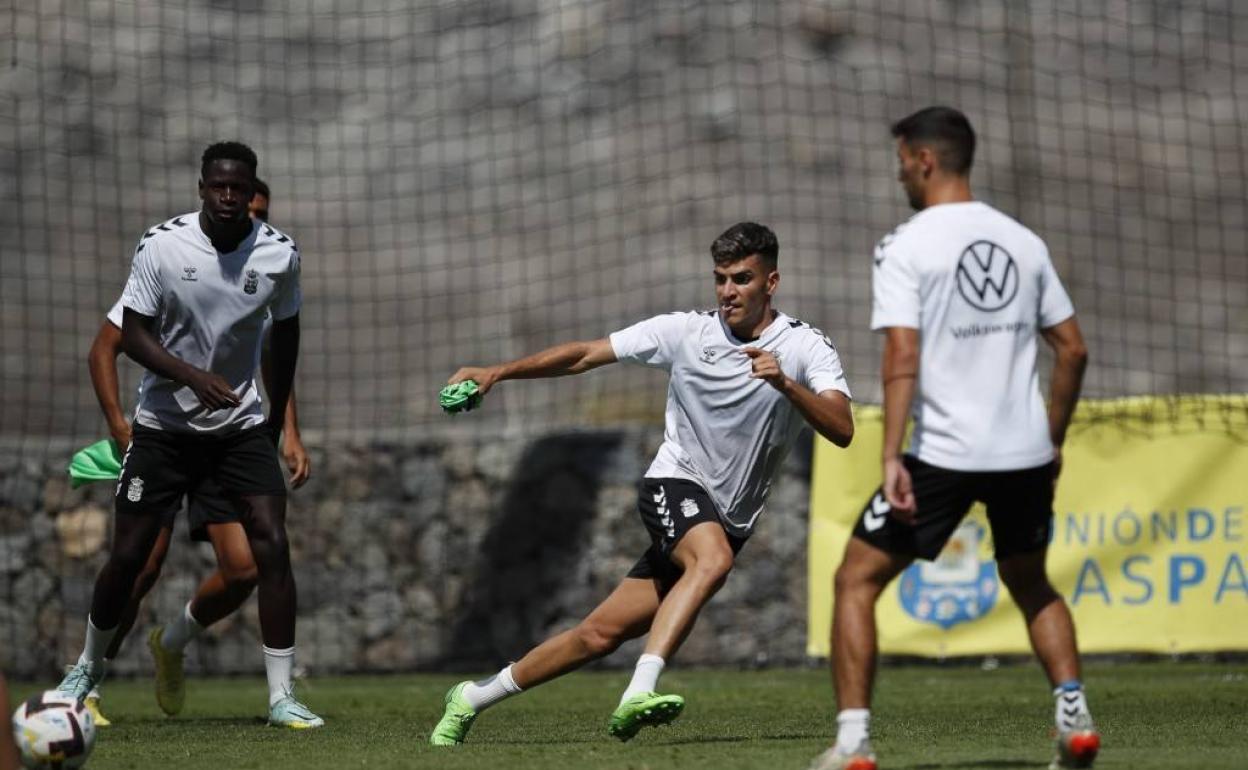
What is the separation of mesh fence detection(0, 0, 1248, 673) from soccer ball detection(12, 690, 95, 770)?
9.01 m

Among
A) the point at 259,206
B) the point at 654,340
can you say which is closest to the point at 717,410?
the point at 654,340

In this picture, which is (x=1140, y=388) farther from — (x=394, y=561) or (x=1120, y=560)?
(x=394, y=561)

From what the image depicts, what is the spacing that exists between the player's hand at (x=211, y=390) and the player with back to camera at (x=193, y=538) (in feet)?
2.17

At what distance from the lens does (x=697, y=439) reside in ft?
25.6

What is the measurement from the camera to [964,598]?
479 inches

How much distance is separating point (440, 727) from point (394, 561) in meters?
5.85

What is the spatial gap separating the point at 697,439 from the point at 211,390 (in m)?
1.89

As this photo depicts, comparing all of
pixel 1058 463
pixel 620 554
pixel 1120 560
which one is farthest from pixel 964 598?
pixel 1058 463

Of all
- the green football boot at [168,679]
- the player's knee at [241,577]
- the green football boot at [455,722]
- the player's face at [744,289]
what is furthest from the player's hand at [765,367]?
the green football boot at [168,679]

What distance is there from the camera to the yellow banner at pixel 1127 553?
1192 cm

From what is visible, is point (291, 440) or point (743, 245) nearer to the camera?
point (743, 245)

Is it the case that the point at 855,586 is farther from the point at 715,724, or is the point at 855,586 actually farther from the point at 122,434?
the point at 122,434

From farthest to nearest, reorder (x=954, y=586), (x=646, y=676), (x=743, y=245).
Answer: (x=954, y=586), (x=743, y=245), (x=646, y=676)

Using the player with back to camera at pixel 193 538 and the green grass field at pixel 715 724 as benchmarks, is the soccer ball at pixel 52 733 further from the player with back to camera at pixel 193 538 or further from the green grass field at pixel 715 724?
the player with back to camera at pixel 193 538
